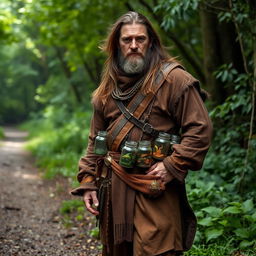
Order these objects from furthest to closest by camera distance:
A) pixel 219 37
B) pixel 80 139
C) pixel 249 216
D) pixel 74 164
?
pixel 80 139
pixel 74 164
pixel 219 37
pixel 249 216

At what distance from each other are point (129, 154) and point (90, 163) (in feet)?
1.85

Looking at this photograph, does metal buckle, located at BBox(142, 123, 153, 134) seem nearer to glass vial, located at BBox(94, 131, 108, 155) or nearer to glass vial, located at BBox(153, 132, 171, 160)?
glass vial, located at BBox(153, 132, 171, 160)

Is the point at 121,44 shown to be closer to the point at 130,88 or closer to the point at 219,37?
the point at 130,88

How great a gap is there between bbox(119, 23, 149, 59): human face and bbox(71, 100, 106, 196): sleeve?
498 mm

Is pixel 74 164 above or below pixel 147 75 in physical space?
below

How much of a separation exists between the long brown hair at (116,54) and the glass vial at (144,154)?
1.24ft

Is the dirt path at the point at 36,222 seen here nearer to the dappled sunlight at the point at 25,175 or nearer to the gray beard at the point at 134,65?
the dappled sunlight at the point at 25,175

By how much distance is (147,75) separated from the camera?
2777 mm

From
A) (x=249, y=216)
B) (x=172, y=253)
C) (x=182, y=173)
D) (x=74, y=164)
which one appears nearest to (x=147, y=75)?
(x=182, y=173)

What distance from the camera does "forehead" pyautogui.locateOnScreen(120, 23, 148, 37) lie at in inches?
112

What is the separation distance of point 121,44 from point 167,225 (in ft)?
4.41

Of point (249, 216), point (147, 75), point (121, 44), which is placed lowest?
point (249, 216)

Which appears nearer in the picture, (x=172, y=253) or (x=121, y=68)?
(x=172, y=253)

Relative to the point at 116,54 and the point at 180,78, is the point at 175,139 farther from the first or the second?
the point at 116,54
